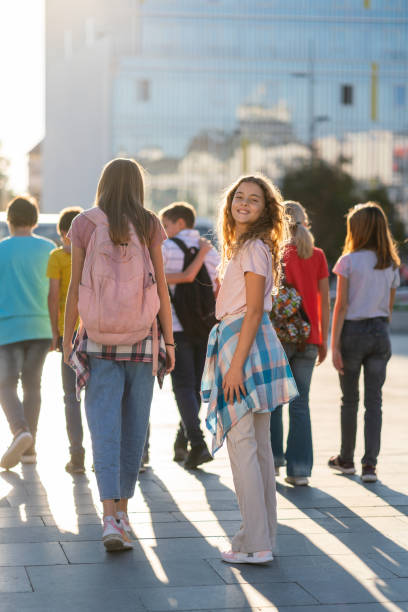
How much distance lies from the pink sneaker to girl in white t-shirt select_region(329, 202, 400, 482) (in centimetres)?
218

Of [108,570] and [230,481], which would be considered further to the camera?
[230,481]

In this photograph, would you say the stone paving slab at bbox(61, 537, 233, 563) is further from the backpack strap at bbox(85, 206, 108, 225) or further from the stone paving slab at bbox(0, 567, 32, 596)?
the backpack strap at bbox(85, 206, 108, 225)

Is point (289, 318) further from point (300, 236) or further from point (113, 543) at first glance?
point (113, 543)

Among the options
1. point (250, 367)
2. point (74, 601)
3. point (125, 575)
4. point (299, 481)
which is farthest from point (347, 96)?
point (74, 601)

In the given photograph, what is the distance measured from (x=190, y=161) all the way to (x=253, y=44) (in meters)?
9.31

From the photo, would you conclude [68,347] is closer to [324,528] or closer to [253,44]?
[324,528]

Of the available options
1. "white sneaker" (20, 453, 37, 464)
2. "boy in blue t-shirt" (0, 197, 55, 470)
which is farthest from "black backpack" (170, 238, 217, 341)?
"white sneaker" (20, 453, 37, 464)

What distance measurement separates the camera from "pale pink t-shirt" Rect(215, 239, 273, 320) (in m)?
4.64

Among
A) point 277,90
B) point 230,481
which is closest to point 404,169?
point 277,90

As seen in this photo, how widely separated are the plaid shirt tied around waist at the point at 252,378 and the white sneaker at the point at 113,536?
63 centimetres

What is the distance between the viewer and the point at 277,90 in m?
72.6

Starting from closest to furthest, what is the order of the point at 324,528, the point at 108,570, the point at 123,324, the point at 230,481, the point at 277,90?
the point at 108,570
the point at 123,324
the point at 324,528
the point at 230,481
the point at 277,90

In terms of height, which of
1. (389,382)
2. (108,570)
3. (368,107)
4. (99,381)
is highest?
(368,107)

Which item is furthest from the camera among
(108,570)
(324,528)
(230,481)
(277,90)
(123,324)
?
(277,90)
